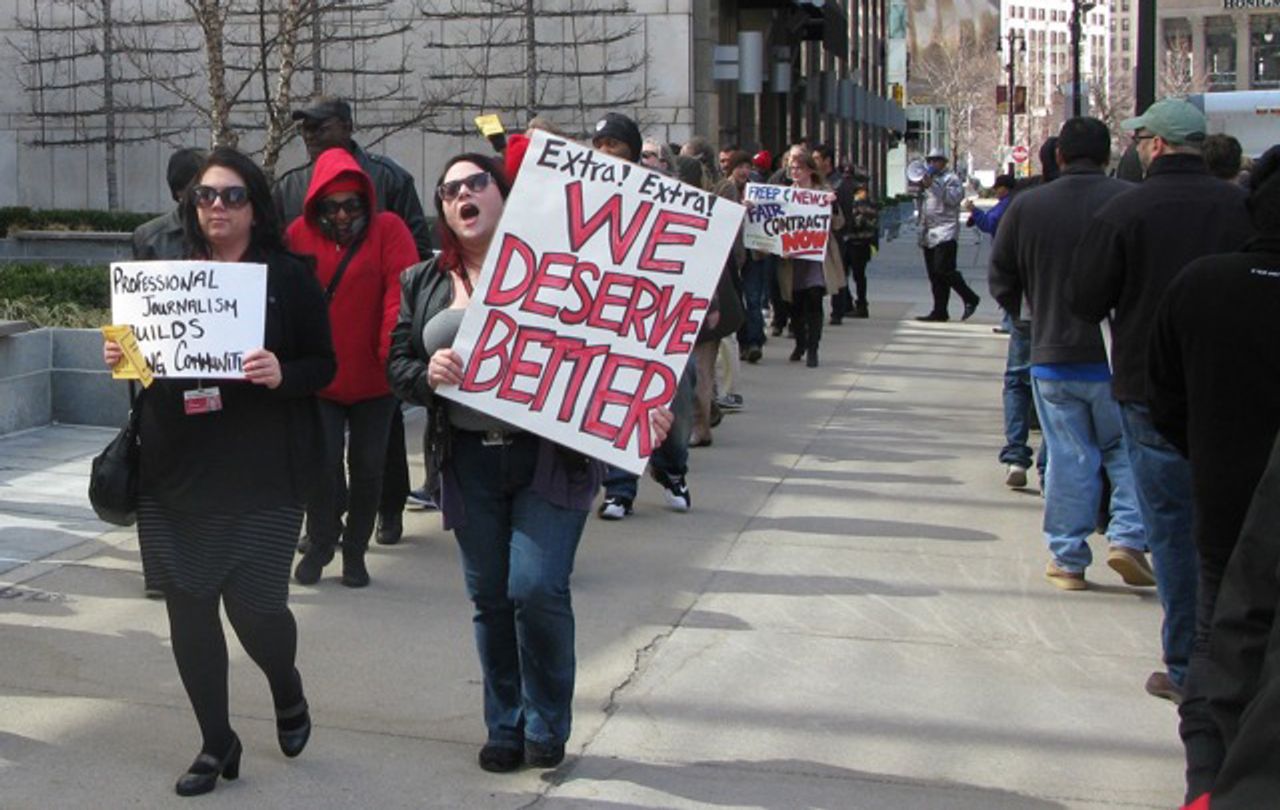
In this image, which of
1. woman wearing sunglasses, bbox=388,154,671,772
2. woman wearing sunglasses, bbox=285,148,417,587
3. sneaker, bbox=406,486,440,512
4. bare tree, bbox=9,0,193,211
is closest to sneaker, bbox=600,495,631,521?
sneaker, bbox=406,486,440,512

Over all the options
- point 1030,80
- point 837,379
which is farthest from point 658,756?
point 1030,80

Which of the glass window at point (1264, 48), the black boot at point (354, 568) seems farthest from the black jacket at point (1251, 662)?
the glass window at point (1264, 48)

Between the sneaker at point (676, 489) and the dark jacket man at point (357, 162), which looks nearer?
the dark jacket man at point (357, 162)

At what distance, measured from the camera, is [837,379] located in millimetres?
15438

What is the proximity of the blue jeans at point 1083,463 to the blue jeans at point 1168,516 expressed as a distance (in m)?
1.86

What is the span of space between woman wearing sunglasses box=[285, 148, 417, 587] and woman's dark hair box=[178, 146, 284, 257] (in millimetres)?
1694

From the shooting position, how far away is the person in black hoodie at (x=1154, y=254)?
592cm

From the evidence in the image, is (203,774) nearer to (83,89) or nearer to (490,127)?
(490,127)

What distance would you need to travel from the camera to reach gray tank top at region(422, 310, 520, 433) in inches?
205

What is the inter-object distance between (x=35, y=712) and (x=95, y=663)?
58 centimetres

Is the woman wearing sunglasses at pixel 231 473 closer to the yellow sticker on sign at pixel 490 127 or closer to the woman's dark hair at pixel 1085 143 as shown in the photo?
the woman's dark hair at pixel 1085 143

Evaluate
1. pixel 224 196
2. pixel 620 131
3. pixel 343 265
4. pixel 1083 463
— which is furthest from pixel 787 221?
pixel 224 196

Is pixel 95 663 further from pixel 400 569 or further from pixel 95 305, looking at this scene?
pixel 95 305

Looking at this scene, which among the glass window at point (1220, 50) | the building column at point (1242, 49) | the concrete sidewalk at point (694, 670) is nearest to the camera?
the concrete sidewalk at point (694, 670)
